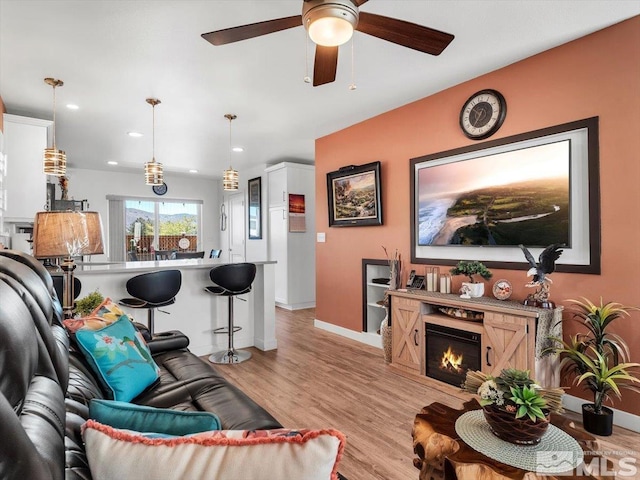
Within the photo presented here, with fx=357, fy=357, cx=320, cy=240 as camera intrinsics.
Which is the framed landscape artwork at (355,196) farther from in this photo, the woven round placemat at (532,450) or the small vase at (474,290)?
the woven round placemat at (532,450)

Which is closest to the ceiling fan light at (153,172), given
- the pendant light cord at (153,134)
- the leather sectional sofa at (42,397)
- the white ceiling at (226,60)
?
the pendant light cord at (153,134)

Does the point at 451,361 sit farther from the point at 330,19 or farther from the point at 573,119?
the point at 330,19

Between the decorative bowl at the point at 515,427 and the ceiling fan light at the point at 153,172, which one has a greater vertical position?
the ceiling fan light at the point at 153,172

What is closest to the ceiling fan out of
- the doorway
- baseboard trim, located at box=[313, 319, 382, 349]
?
baseboard trim, located at box=[313, 319, 382, 349]

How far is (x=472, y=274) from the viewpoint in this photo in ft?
9.89

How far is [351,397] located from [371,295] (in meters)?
1.65

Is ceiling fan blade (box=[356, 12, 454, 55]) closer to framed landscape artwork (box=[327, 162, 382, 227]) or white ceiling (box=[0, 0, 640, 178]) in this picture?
white ceiling (box=[0, 0, 640, 178])

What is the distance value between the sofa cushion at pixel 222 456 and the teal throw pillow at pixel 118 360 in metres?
1.03

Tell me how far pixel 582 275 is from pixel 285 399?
241 centimetres

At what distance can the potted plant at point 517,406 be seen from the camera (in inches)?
50.8

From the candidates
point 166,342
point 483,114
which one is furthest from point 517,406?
point 483,114

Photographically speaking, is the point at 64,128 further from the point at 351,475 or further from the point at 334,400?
the point at 351,475

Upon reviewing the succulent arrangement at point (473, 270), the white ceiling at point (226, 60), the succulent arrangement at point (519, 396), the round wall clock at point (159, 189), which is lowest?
the succulent arrangement at point (519, 396)

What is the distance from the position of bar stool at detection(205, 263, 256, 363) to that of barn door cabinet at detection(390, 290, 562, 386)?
146 cm
